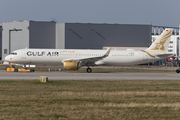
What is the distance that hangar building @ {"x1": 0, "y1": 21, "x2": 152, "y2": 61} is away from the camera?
79.9m

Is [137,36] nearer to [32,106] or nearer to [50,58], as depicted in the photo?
[50,58]

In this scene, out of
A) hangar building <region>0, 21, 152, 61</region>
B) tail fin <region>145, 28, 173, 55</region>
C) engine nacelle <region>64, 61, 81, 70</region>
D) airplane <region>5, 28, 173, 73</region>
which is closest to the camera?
engine nacelle <region>64, 61, 81, 70</region>

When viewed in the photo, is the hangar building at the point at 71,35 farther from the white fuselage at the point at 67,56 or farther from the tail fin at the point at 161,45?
the tail fin at the point at 161,45

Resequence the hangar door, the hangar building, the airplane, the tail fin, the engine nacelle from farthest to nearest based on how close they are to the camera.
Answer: the hangar door → the hangar building → the tail fin → the airplane → the engine nacelle

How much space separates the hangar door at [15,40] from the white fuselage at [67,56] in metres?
39.2

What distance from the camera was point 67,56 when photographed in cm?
4472

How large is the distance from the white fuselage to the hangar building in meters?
34.2

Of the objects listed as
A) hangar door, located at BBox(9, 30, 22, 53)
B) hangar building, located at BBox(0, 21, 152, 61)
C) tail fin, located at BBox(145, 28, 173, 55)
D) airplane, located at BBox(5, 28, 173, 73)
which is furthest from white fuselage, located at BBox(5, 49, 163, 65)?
hangar door, located at BBox(9, 30, 22, 53)

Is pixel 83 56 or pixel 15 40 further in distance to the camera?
pixel 15 40

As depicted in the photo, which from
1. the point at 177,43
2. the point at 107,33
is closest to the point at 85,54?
the point at 107,33

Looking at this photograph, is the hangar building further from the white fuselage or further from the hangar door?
the white fuselage

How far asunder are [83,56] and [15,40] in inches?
1766

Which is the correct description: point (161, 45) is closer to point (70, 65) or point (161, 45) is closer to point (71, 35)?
point (70, 65)

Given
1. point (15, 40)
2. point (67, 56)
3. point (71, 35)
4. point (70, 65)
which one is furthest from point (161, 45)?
point (15, 40)
